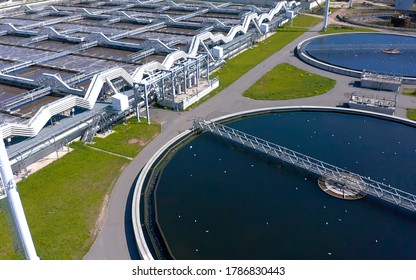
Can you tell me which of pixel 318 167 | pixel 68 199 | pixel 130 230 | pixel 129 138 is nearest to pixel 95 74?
pixel 129 138

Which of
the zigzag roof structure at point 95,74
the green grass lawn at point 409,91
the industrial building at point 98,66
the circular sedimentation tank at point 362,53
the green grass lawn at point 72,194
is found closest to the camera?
the green grass lawn at point 72,194

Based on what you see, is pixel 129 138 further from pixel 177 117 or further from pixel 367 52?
pixel 367 52

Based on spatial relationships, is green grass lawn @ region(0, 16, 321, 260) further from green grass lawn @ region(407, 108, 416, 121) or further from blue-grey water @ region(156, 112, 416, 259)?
green grass lawn @ region(407, 108, 416, 121)

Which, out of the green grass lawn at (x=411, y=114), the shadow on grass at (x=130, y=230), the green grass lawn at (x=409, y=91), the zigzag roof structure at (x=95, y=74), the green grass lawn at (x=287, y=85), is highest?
the zigzag roof structure at (x=95, y=74)

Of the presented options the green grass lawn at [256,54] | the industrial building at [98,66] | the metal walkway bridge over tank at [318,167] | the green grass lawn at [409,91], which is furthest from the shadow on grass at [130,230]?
the green grass lawn at [409,91]

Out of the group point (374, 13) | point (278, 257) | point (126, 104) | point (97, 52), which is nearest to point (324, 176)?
point (278, 257)

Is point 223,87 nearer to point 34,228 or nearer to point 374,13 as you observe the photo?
point 34,228

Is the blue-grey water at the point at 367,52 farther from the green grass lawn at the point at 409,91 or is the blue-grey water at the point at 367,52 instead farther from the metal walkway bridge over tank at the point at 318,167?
the metal walkway bridge over tank at the point at 318,167
